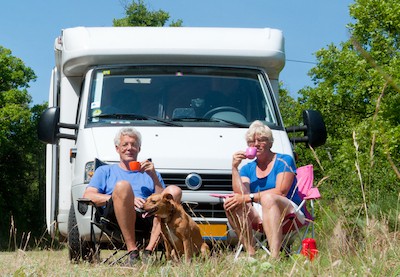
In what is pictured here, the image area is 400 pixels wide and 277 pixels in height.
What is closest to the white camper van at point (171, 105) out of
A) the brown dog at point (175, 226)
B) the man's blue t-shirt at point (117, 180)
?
the man's blue t-shirt at point (117, 180)

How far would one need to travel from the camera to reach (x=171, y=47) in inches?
321

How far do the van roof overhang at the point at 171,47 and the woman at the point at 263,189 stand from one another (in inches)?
54.8

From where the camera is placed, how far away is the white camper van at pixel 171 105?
7410mm

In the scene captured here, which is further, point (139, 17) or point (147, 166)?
point (139, 17)

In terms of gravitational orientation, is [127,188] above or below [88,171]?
below

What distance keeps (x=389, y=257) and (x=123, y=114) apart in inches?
151

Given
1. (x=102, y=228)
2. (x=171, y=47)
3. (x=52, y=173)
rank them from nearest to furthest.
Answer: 1. (x=102, y=228)
2. (x=171, y=47)
3. (x=52, y=173)

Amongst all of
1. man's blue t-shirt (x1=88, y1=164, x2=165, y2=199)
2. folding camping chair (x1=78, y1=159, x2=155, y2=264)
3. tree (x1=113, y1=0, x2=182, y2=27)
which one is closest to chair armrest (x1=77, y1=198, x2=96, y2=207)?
folding camping chair (x1=78, y1=159, x2=155, y2=264)

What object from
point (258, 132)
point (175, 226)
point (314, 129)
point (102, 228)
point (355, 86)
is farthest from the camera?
point (355, 86)

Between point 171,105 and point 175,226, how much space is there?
176 cm

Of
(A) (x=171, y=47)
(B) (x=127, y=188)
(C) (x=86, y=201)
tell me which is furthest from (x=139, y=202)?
(A) (x=171, y=47)

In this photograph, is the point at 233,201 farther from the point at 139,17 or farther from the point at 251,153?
the point at 139,17

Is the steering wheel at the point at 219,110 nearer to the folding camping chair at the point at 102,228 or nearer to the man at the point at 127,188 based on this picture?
the man at the point at 127,188

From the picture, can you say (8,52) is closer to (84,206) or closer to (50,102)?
(50,102)
